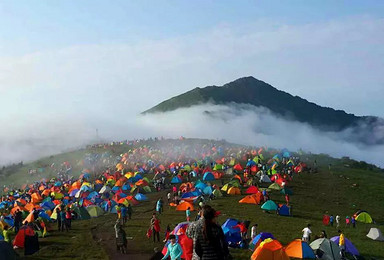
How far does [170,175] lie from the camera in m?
63.5

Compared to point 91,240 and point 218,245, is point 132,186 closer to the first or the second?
point 91,240

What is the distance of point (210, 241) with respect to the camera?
743cm

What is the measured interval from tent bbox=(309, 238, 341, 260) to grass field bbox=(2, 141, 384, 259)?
3397 mm

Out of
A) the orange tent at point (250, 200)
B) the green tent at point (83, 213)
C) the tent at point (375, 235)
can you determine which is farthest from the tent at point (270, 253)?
the orange tent at point (250, 200)

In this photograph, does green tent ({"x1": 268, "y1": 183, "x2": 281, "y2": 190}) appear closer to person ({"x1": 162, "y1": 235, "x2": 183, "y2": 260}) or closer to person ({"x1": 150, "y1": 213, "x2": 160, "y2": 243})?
person ({"x1": 150, "y1": 213, "x2": 160, "y2": 243})

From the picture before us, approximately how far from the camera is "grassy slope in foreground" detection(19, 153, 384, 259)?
25.4 metres

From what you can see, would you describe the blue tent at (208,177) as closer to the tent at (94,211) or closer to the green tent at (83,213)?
the tent at (94,211)

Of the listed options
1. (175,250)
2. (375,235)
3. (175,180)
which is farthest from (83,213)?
(375,235)

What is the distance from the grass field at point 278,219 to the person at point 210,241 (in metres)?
14.6

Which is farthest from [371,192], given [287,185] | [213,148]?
[213,148]

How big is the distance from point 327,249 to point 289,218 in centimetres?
1532

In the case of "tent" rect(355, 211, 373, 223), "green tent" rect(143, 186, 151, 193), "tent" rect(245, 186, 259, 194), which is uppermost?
"tent" rect(245, 186, 259, 194)

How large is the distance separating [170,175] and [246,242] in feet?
132

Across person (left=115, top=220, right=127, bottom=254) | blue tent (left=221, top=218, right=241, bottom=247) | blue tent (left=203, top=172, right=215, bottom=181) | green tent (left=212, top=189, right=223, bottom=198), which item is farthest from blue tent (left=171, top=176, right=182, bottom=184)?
blue tent (left=221, top=218, right=241, bottom=247)
